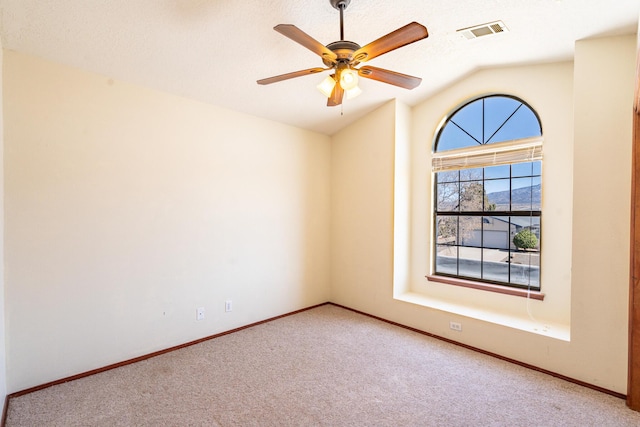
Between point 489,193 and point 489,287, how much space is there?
1.03m

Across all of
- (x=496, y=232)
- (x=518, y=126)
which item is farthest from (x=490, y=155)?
(x=496, y=232)

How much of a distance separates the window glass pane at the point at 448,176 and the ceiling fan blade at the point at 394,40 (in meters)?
2.28

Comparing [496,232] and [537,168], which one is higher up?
[537,168]

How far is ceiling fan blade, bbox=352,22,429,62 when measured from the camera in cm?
156

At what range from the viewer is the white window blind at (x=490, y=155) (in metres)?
3.06

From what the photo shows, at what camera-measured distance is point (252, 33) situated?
88.6 inches

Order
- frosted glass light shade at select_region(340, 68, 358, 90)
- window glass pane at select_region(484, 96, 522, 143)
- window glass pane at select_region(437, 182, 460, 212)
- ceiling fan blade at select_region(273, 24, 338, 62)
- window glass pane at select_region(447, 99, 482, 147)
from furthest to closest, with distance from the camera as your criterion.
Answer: window glass pane at select_region(437, 182, 460, 212) → window glass pane at select_region(447, 99, 482, 147) → window glass pane at select_region(484, 96, 522, 143) → frosted glass light shade at select_region(340, 68, 358, 90) → ceiling fan blade at select_region(273, 24, 338, 62)

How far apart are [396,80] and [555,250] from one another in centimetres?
230

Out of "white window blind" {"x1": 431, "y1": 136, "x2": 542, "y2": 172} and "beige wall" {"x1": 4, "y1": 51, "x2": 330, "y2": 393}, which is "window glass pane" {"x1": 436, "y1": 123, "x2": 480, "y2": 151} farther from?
"beige wall" {"x1": 4, "y1": 51, "x2": 330, "y2": 393}

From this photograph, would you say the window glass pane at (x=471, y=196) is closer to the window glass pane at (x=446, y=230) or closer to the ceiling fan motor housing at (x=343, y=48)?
the window glass pane at (x=446, y=230)

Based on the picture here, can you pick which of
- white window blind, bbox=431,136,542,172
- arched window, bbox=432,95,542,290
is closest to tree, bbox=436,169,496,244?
arched window, bbox=432,95,542,290

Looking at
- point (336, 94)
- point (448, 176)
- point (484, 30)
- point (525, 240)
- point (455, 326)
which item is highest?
point (484, 30)

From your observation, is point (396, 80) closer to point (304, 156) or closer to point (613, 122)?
point (613, 122)

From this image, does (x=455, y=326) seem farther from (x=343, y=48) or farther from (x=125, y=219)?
(x=125, y=219)
